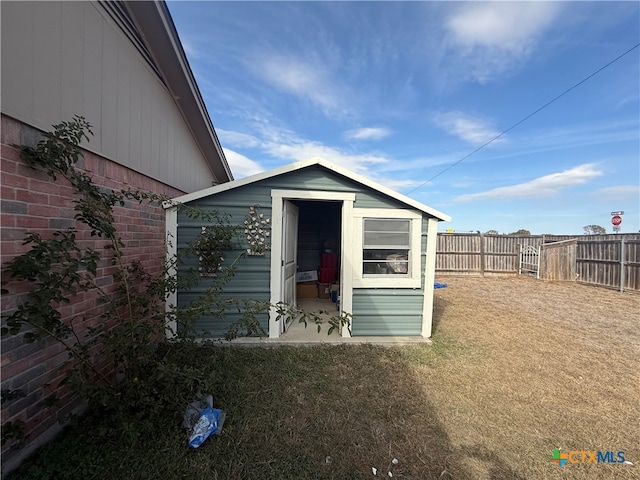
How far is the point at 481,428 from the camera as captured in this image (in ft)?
8.10

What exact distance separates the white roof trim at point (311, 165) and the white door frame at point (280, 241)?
284 mm

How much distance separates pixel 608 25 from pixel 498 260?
8713mm

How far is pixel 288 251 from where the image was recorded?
15.9 feet

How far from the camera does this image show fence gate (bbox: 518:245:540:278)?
11289 mm

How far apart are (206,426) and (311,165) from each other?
3.50 m

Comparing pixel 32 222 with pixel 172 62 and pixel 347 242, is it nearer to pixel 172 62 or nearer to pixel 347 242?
pixel 172 62

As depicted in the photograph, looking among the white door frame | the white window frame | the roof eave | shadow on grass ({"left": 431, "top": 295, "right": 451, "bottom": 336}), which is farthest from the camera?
shadow on grass ({"left": 431, "top": 295, "right": 451, "bottom": 336})

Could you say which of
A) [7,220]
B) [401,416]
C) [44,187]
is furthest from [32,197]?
[401,416]

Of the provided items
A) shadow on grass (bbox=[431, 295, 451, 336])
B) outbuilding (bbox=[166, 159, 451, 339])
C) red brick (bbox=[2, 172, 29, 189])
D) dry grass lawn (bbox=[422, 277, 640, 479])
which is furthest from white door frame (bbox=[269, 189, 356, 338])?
red brick (bbox=[2, 172, 29, 189])

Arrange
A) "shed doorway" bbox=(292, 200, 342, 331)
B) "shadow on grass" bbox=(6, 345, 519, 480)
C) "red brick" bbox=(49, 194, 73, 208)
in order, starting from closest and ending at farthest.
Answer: "shadow on grass" bbox=(6, 345, 519, 480) < "red brick" bbox=(49, 194, 73, 208) < "shed doorway" bbox=(292, 200, 342, 331)

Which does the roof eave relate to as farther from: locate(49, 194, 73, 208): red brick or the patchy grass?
the patchy grass

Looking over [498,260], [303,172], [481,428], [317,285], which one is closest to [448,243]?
[498,260]

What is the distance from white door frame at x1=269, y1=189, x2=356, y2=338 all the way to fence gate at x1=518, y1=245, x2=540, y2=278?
1097 cm

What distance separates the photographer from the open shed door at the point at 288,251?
4.48 metres
